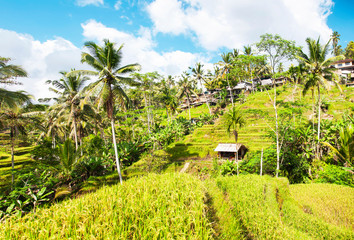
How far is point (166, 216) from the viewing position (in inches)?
119

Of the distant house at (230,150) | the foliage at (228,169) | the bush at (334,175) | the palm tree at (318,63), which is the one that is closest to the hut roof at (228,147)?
the distant house at (230,150)

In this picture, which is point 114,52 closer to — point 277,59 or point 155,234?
point 155,234

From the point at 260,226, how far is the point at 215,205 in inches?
58.0

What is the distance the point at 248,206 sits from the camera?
20.6 feet

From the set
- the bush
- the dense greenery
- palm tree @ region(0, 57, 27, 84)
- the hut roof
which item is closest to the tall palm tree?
the dense greenery

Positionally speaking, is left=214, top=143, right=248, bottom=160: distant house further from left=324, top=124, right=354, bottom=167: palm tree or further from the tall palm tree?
the tall palm tree

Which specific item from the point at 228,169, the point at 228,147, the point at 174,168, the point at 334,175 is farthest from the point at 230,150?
the point at 334,175

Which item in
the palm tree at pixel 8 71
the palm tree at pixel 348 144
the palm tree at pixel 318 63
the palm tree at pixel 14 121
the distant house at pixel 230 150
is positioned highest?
the palm tree at pixel 318 63

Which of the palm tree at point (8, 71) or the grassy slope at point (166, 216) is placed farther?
the palm tree at point (8, 71)

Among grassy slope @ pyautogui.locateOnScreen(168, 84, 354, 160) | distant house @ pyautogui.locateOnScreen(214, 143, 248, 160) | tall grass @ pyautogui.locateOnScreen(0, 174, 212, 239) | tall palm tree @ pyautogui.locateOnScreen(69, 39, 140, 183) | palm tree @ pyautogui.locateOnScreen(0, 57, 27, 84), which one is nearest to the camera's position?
tall grass @ pyautogui.locateOnScreen(0, 174, 212, 239)

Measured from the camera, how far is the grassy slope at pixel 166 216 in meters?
2.62

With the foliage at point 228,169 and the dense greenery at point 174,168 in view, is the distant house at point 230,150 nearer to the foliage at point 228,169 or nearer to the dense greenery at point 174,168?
the dense greenery at point 174,168

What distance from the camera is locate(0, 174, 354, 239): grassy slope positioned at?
2625 mm

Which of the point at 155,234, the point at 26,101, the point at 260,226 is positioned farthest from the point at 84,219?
the point at 26,101
